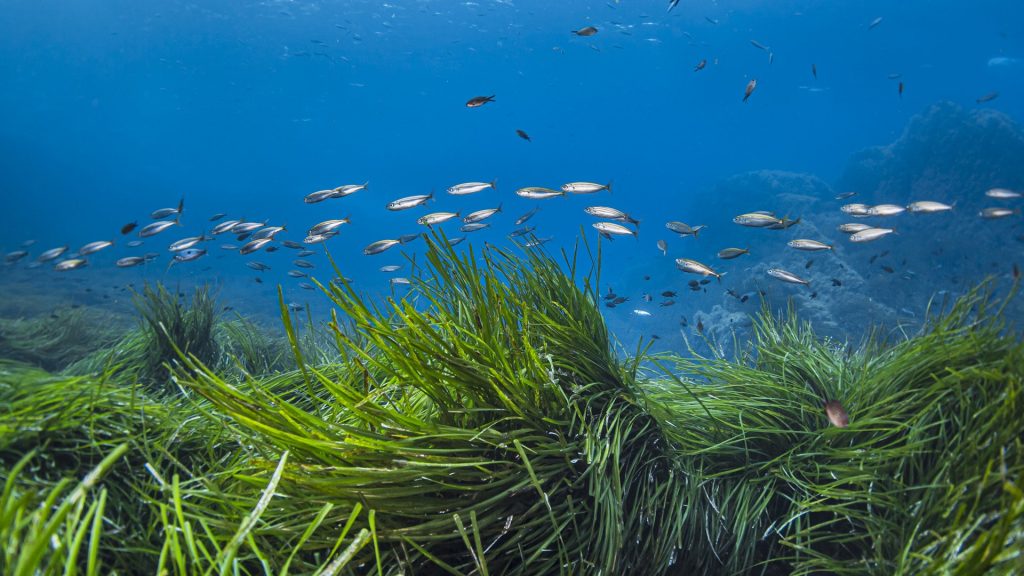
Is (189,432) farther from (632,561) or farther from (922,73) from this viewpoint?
(922,73)

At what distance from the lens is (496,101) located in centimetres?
8981

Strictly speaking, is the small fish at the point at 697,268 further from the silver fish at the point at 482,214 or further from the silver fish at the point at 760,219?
the silver fish at the point at 482,214

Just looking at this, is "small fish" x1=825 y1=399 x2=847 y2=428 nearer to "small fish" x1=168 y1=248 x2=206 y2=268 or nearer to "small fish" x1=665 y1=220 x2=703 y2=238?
"small fish" x1=665 y1=220 x2=703 y2=238

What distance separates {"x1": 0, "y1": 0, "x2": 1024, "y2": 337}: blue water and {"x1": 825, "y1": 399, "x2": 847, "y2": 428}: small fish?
A: 71.1 ft

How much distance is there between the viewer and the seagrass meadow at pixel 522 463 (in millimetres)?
1335

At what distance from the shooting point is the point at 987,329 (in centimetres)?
184

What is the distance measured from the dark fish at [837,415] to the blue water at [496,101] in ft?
71.1

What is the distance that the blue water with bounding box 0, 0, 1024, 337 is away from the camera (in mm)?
62219

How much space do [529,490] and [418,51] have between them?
302 feet

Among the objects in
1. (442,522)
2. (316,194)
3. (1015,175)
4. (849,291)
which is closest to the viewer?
(442,522)

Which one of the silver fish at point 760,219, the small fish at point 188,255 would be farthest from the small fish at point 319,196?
the silver fish at point 760,219

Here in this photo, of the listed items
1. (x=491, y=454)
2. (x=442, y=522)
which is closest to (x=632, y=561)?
(x=491, y=454)

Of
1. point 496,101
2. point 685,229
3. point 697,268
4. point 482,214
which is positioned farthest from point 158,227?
point 496,101

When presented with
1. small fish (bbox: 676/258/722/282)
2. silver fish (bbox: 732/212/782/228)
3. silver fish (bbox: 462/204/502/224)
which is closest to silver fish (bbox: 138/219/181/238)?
silver fish (bbox: 462/204/502/224)
